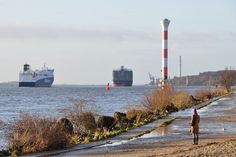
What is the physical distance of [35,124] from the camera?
24.3 metres

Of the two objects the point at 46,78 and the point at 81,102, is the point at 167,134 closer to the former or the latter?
the point at 81,102

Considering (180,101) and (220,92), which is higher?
(220,92)

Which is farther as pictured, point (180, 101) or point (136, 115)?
point (180, 101)

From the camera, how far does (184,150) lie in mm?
21094

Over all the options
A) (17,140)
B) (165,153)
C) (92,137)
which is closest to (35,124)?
(17,140)

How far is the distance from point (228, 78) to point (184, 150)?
88983 mm

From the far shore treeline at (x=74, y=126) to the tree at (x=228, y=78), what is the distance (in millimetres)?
57124

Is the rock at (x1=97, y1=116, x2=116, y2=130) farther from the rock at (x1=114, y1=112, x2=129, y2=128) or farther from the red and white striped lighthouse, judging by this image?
the red and white striped lighthouse

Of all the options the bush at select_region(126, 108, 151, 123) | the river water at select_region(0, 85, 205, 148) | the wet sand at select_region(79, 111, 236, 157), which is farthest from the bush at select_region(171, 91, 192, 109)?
the wet sand at select_region(79, 111, 236, 157)

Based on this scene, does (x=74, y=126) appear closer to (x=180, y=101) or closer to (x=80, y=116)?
(x=80, y=116)

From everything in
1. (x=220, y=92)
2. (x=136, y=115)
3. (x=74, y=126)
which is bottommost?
(x=74, y=126)

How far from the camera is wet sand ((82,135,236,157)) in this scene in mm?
19844

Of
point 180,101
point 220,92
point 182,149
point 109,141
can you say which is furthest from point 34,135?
point 220,92

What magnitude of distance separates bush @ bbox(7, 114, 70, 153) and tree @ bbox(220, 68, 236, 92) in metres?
85.2
